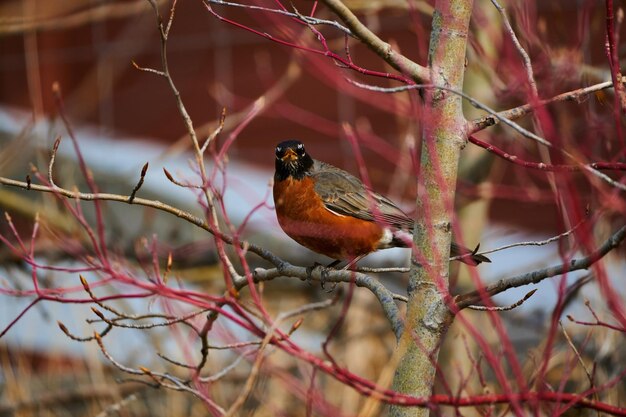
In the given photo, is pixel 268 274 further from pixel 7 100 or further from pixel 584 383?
pixel 7 100

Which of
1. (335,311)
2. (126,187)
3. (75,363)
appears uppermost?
(126,187)

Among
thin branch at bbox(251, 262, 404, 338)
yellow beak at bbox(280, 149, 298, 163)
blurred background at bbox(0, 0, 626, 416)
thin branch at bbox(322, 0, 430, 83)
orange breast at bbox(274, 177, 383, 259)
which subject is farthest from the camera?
yellow beak at bbox(280, 149, 298, 163)

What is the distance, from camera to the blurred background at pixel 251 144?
13.1 ft

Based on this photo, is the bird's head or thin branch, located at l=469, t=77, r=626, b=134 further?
the bird's head

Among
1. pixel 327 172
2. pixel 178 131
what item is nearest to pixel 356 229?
pixel 327 172

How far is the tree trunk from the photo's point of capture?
2350 mm

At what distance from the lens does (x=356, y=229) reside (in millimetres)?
3963

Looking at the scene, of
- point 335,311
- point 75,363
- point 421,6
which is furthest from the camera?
point 335,311

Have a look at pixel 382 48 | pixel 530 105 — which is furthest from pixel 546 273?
pixel 382 48

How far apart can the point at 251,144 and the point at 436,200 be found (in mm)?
7111

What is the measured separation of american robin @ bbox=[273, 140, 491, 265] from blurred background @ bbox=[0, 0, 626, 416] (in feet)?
0.50

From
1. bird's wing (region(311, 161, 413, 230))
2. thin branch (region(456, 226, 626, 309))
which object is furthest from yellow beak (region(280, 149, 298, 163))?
thin branch (region(456, 226, 626, 309))

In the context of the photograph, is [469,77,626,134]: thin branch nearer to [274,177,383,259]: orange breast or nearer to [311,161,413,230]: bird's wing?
[274,177,383,259]: orange breast

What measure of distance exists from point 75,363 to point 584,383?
115 inches
